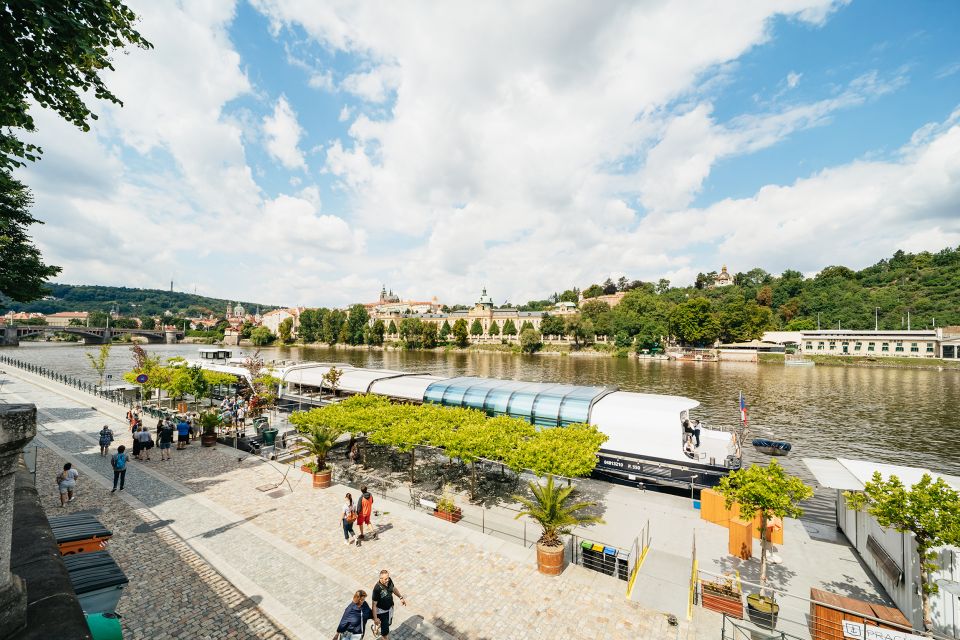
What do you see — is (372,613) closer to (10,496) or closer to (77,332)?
(10,496)

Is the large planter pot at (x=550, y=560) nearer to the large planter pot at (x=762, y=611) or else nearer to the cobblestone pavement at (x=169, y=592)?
the large planter pot at (x=762, y=611)

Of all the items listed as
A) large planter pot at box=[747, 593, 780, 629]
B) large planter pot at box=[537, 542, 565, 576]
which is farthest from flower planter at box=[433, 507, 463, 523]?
large planter pot at box=[747, 593, 780, 629]

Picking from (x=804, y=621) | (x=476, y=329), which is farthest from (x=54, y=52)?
(x=476, y=329)

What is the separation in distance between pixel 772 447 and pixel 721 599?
2235 cm

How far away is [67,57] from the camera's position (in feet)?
22.2

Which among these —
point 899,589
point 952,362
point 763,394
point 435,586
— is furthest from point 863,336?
point 435,586

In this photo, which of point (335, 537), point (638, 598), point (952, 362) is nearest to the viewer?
point (638, 598)

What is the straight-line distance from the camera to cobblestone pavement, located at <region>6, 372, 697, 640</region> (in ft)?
28.7

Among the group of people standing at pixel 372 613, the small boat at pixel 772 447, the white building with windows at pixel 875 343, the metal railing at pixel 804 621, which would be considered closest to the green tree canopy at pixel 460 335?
the white building with windows at pixel 875 343

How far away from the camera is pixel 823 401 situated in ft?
150

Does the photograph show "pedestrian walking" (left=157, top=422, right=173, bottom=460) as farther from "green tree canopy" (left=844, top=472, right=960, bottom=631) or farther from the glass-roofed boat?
"green tree canopy" (left=844, top=472, right=960, bottom=631)

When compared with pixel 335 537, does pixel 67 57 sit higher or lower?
higher

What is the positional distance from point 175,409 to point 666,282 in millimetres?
191130

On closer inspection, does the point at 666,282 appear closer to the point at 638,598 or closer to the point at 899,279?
the point at 899,279
